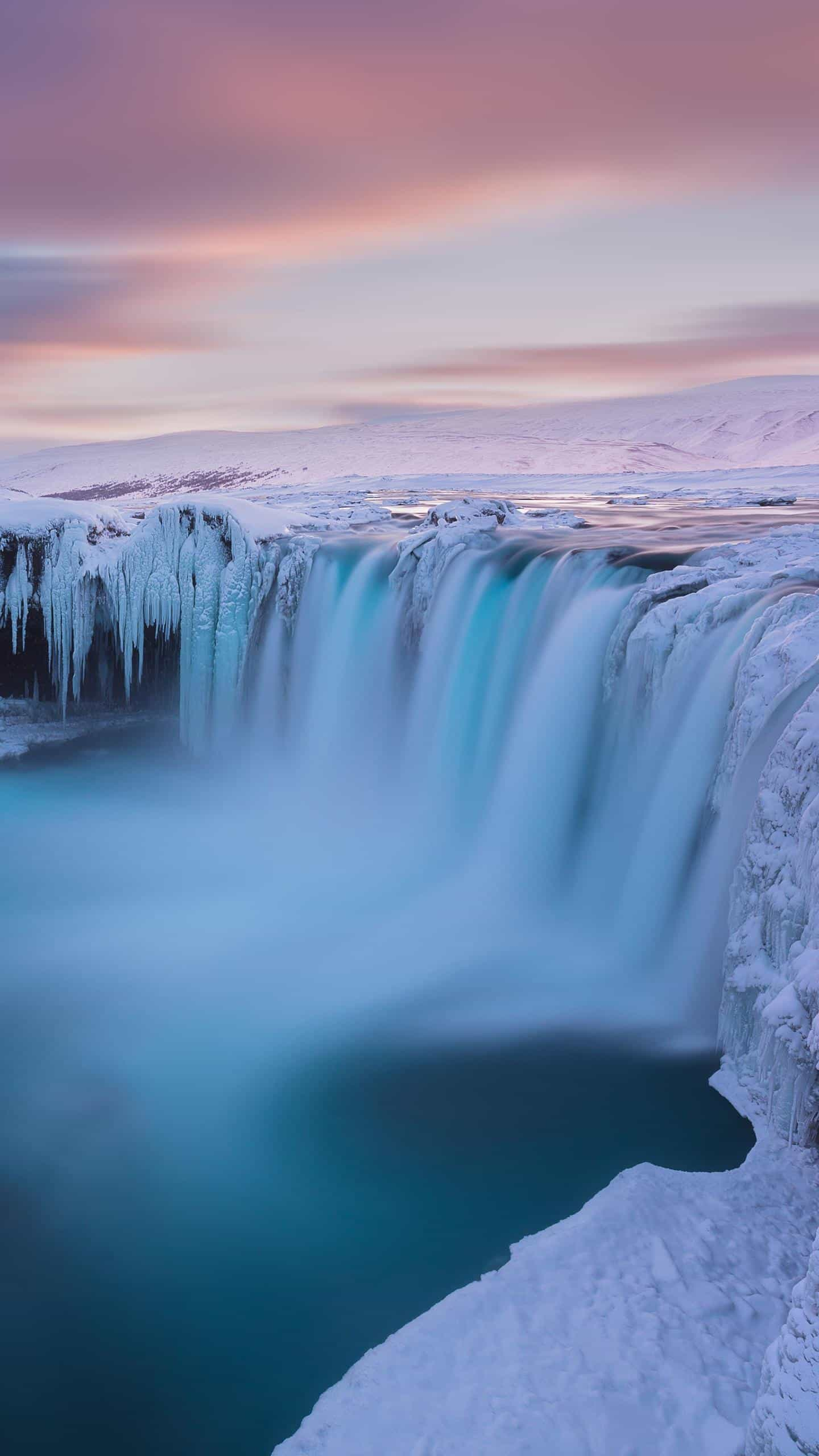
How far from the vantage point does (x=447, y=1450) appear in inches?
107

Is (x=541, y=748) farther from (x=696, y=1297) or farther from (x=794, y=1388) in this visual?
(x=794, y=1388)

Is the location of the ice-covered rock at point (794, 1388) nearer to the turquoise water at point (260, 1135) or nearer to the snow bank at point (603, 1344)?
the snow bank at point (603, 1344)

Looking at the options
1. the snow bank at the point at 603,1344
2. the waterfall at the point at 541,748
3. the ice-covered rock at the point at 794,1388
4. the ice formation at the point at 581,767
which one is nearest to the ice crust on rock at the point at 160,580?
the ice formation at the point at 581,767

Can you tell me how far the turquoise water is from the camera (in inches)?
139

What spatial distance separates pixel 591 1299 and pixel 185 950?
13.0 feet

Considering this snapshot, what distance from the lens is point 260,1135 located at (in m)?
4.68

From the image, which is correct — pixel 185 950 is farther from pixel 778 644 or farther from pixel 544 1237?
pixel 778 644

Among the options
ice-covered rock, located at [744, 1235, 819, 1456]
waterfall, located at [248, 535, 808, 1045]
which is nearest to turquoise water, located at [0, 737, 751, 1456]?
waterfall, located at [248, 535, 808, 1045]

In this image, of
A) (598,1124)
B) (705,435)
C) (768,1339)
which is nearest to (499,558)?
(598,1124)

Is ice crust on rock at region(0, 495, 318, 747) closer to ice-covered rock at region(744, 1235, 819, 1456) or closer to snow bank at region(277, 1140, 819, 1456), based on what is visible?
snow bank at region(277, 1140, 819, 1456)

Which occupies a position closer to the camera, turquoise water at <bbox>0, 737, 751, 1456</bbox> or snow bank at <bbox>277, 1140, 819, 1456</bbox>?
snow bank at <bbox>277, 1140, 819, 1456</bbox>

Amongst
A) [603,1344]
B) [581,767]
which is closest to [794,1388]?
[603,1344]

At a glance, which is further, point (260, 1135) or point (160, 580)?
point (160, 580)

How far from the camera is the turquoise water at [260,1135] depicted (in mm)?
3520
